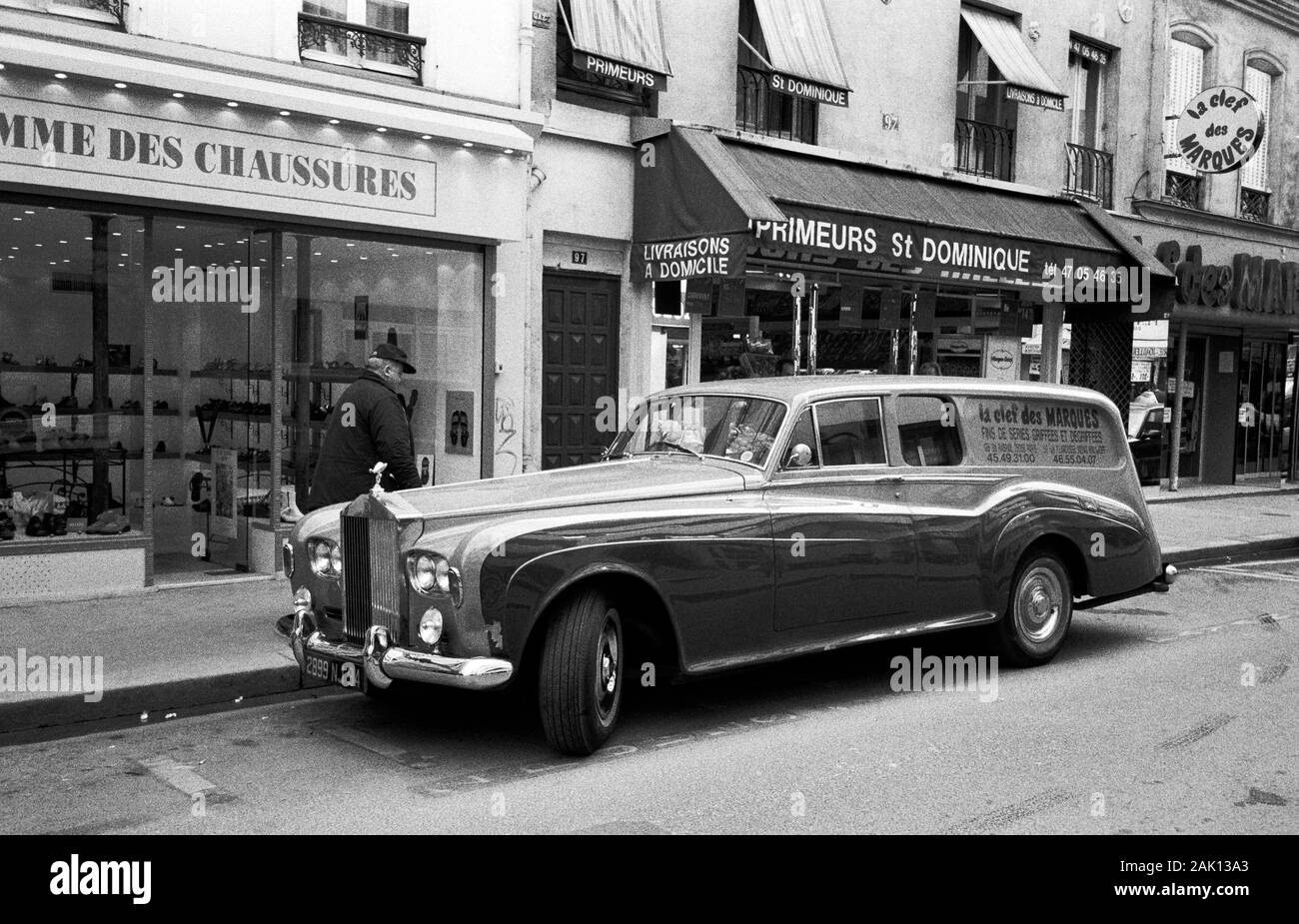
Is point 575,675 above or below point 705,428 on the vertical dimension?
below

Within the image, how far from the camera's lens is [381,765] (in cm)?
574

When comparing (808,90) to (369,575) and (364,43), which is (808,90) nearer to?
(364,43)

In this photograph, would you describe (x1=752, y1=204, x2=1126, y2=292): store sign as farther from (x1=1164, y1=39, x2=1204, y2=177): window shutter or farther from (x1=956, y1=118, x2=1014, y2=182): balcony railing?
(x1=1164, y1=39, x2=1204, y2=177): window shutter

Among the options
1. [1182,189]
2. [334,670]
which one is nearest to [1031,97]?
[1182,189]

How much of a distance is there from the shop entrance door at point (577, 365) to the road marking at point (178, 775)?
6706mm

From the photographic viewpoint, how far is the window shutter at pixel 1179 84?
62.3ft

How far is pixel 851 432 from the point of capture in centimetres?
718

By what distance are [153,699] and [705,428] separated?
3.43 metres

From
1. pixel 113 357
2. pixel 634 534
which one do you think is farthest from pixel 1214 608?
pixel 113 357

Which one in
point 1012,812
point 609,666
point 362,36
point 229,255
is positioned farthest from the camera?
point 362,36

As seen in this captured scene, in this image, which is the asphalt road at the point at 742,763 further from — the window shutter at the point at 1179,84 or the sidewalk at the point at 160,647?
the window shutter at the point at 1179,84

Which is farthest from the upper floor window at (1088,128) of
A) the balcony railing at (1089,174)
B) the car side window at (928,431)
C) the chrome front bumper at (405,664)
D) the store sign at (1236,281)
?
the chrome front bumper at (405,664)

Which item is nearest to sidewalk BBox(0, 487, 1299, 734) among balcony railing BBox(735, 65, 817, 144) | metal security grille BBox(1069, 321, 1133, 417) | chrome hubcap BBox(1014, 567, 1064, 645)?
chrome hubcap BBox(1014, 567, 1064, 645)

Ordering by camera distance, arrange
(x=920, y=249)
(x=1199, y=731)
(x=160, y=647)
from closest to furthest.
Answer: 1. (x=1199, y=731)
2. (x=160, y=647)
3. (x=920, y=249)
